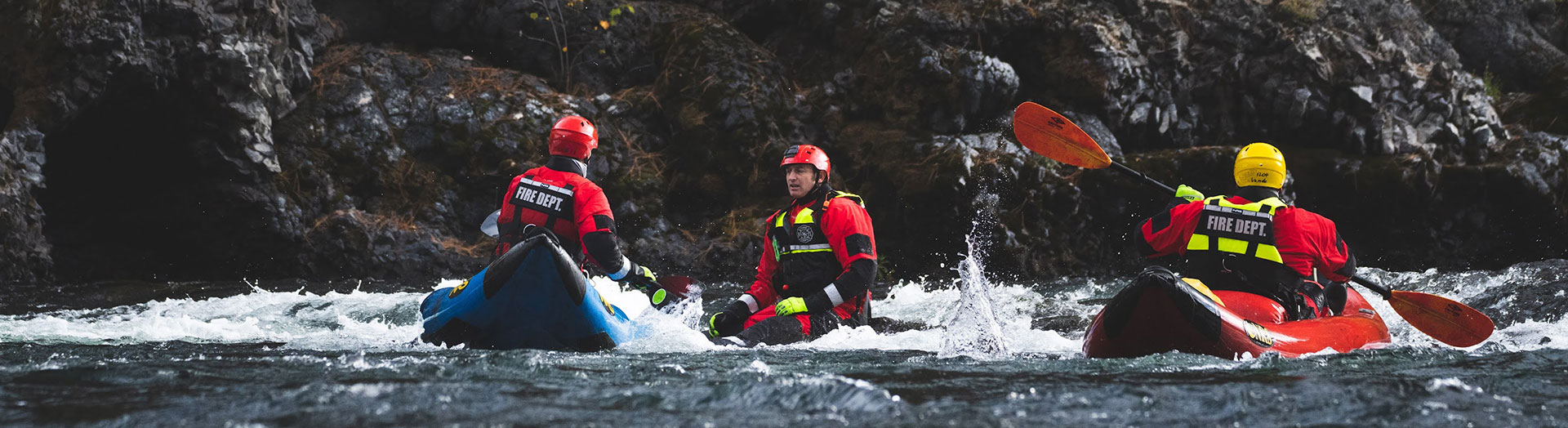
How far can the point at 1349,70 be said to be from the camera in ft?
40.4

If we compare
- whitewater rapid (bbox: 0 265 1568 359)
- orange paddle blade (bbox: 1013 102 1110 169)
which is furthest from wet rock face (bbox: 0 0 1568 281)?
orange paddle blade (bbox: 1013 102 1110 169)

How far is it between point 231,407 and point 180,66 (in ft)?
25.9

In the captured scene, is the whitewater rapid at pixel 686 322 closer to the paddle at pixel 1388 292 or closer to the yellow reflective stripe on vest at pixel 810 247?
the paddle at pixel 1388 292

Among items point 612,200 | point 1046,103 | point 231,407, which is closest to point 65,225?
point 612,200

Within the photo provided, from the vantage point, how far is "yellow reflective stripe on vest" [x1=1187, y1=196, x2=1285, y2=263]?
224 inches

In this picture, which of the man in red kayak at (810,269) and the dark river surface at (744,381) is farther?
the man in red kayak at (810,269)

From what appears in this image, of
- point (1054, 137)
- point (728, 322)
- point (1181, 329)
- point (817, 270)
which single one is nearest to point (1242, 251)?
point (1181, 329)

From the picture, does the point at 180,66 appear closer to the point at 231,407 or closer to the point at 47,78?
the point at 47,78

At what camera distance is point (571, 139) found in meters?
5.89

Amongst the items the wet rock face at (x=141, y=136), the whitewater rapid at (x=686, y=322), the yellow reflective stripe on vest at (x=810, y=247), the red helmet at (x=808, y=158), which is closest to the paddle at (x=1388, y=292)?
the whitewater rapid at (x=686, y=322)

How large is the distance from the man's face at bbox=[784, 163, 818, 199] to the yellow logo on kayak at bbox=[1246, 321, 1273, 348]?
2239 millimetres

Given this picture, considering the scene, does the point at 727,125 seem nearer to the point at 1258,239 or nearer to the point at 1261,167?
the point at 1261,167

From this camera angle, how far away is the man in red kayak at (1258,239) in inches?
225

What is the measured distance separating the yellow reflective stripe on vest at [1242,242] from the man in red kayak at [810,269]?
1789 mm
